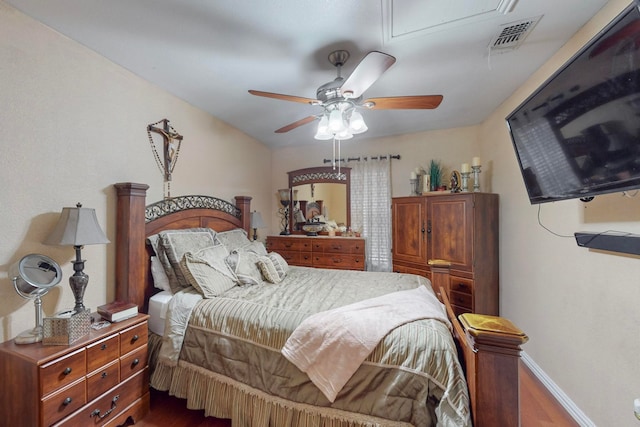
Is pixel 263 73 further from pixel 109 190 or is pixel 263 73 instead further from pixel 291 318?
pixel 291 318

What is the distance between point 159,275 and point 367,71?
85.6 inches

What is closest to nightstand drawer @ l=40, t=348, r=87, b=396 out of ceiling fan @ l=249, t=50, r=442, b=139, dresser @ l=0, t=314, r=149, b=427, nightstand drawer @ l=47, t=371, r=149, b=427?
dresser @ l=0, t=314, r=149, b=427

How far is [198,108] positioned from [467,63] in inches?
103

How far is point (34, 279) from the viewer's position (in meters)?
1.32

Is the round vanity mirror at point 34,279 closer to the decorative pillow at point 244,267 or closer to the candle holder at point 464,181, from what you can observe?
the decorative pillow at point 244,267

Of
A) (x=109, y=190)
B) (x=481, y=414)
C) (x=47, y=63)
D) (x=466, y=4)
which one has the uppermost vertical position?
(x=466, y=4)

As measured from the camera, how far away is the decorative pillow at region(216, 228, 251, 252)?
255 cm

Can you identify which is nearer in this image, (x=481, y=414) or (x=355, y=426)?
(x=481, y=414)

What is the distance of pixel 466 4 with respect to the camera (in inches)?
52.1

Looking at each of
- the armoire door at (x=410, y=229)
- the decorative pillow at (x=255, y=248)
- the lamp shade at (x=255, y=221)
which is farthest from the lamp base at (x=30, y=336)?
the armoire door at (x=410, y=229)

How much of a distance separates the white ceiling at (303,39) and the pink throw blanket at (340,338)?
174 cm

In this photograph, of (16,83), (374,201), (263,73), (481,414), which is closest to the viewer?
(481,414)

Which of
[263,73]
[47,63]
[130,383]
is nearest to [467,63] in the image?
[263,73]

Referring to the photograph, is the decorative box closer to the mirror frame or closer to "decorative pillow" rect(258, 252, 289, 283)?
"decorative pillow" rect(258, 252, 289, 283)
